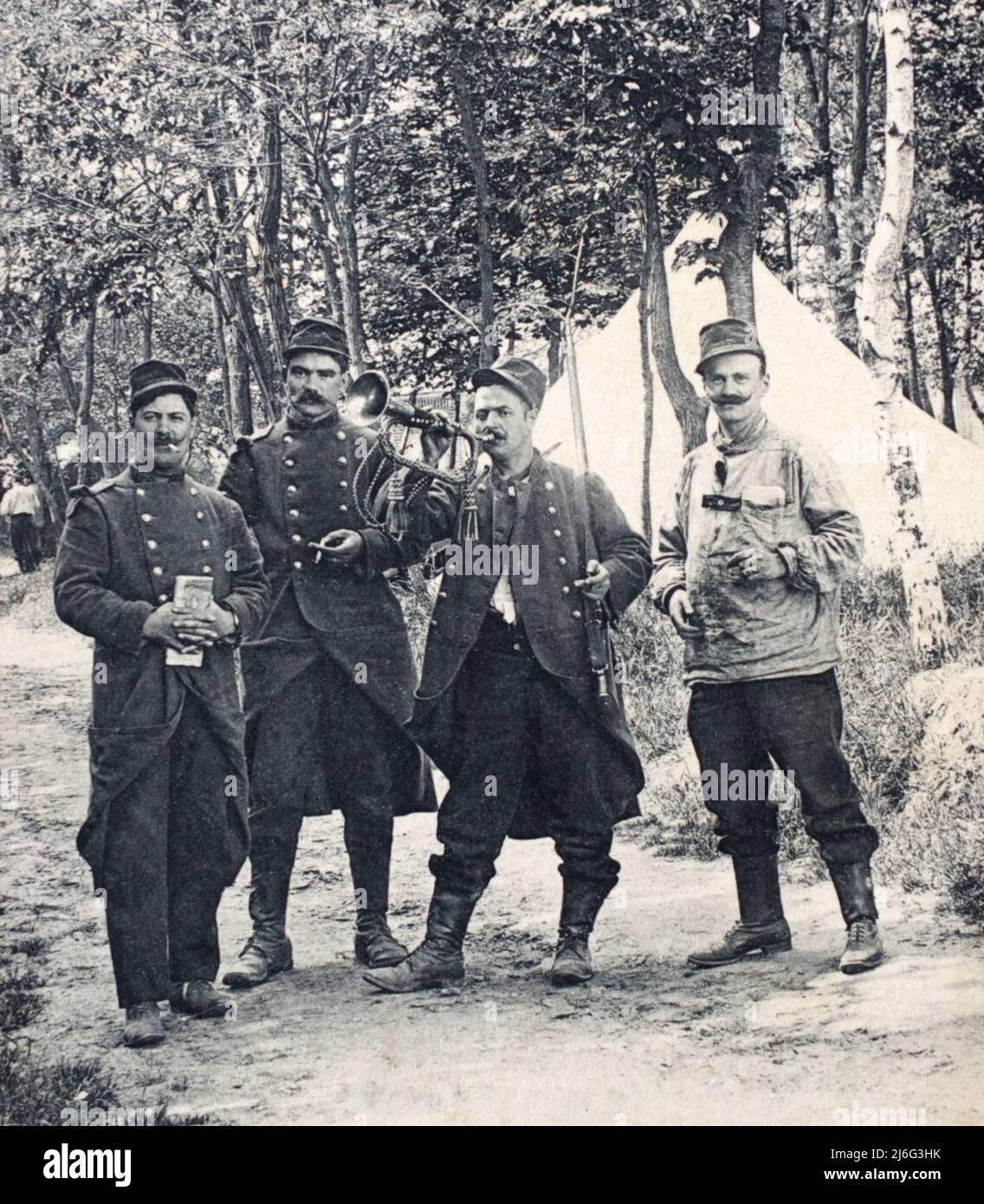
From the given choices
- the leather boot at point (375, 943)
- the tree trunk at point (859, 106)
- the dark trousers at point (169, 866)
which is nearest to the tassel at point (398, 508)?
the dark trousers at point (169, 866)

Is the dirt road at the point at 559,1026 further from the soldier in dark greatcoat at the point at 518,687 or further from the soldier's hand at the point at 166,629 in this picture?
the soldier's hand at the point at 166,629

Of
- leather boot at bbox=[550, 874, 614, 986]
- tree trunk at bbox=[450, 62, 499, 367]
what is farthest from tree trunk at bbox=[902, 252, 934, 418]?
leather boot at bbox=[550, 874, 614, 986]

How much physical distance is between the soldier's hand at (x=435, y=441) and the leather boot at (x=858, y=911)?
189 cm

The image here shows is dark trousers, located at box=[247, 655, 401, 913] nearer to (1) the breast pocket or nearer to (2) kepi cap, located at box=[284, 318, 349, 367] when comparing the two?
(2) kepi cap, located at box=[284, 318, 349, 367]

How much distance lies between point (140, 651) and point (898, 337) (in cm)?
414

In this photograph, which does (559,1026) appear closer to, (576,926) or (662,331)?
(576,926)

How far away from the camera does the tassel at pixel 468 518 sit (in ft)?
14.1

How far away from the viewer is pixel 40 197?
6664 mm

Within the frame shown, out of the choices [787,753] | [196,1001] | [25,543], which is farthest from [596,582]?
[25,543]

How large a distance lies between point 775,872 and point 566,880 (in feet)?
2.41

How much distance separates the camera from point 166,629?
397 centimetres

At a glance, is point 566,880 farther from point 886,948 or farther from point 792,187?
point 792,187

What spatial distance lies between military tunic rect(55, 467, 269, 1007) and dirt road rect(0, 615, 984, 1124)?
1.03 feet

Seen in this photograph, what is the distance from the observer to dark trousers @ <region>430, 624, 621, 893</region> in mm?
Answer: 4242
